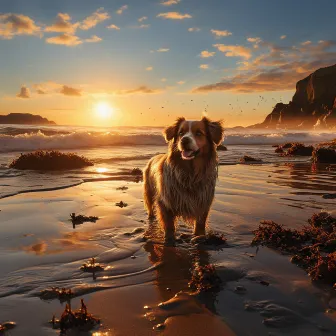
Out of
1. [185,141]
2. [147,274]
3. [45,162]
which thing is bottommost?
[147,274]

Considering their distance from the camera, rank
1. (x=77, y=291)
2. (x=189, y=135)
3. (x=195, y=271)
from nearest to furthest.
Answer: (x=77, y=291) → (x=195, y=271) → (x=189, y=135)

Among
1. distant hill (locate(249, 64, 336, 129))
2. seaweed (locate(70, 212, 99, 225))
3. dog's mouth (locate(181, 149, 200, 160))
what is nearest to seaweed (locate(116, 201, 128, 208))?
seaweed (locate(70, 212, 99, 225))

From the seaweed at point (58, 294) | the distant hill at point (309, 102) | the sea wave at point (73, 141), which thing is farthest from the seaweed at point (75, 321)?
the distant hill at point (309, 102)

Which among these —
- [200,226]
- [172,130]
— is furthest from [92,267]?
[172,130]

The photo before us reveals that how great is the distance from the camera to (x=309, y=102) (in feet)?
516

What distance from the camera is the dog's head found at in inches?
189

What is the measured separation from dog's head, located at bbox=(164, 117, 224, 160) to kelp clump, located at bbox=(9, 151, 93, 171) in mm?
8196

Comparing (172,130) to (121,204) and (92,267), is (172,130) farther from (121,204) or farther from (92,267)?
(92,267)

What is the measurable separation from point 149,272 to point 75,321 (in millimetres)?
1195

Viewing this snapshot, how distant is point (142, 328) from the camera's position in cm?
245

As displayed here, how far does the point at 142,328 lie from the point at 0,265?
6.67ft

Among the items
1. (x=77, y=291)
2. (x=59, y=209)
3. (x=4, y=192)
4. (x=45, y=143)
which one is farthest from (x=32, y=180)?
(x=45, y=143)

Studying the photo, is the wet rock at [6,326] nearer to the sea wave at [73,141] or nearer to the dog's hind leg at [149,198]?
the dog's hind leg at [149,198]

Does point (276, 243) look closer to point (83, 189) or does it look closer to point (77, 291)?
point (77, 291)
